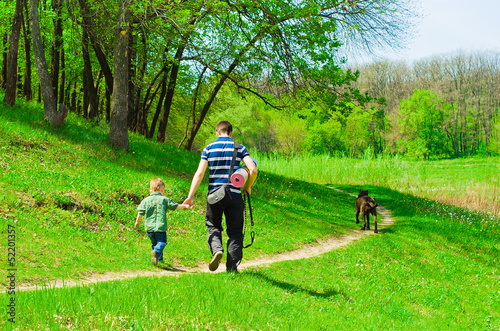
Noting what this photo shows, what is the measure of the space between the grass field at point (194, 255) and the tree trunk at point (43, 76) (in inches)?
22.0

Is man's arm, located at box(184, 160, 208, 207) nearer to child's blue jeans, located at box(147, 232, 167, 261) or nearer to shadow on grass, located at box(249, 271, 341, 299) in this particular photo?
shadow on grass, located at box(249, 271, 341, 299)

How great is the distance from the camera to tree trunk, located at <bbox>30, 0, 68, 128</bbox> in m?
13.6

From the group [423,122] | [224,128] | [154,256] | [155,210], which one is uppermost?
[423,122]

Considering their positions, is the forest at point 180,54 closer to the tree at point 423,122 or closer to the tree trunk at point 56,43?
the tree trunk at point 56,43

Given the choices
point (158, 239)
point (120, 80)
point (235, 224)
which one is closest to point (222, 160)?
point (235, 224)

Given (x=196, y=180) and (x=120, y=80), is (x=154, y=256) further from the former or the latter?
(x=120, y=80)

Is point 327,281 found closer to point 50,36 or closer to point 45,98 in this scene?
point 45,98

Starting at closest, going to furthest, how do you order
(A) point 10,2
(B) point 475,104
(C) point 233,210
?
(C) point 233,210 < (A) point 10,2 < (B) point 475,104

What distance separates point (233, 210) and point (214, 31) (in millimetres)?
14363

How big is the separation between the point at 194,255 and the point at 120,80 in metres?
8.30

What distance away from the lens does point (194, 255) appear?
30.1 feet

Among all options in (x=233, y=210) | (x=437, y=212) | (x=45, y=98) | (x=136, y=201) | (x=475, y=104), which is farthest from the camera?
(x=475, y=104)

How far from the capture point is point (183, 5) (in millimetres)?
14133

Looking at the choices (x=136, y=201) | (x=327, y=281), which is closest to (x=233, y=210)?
(x=327, y=281)
